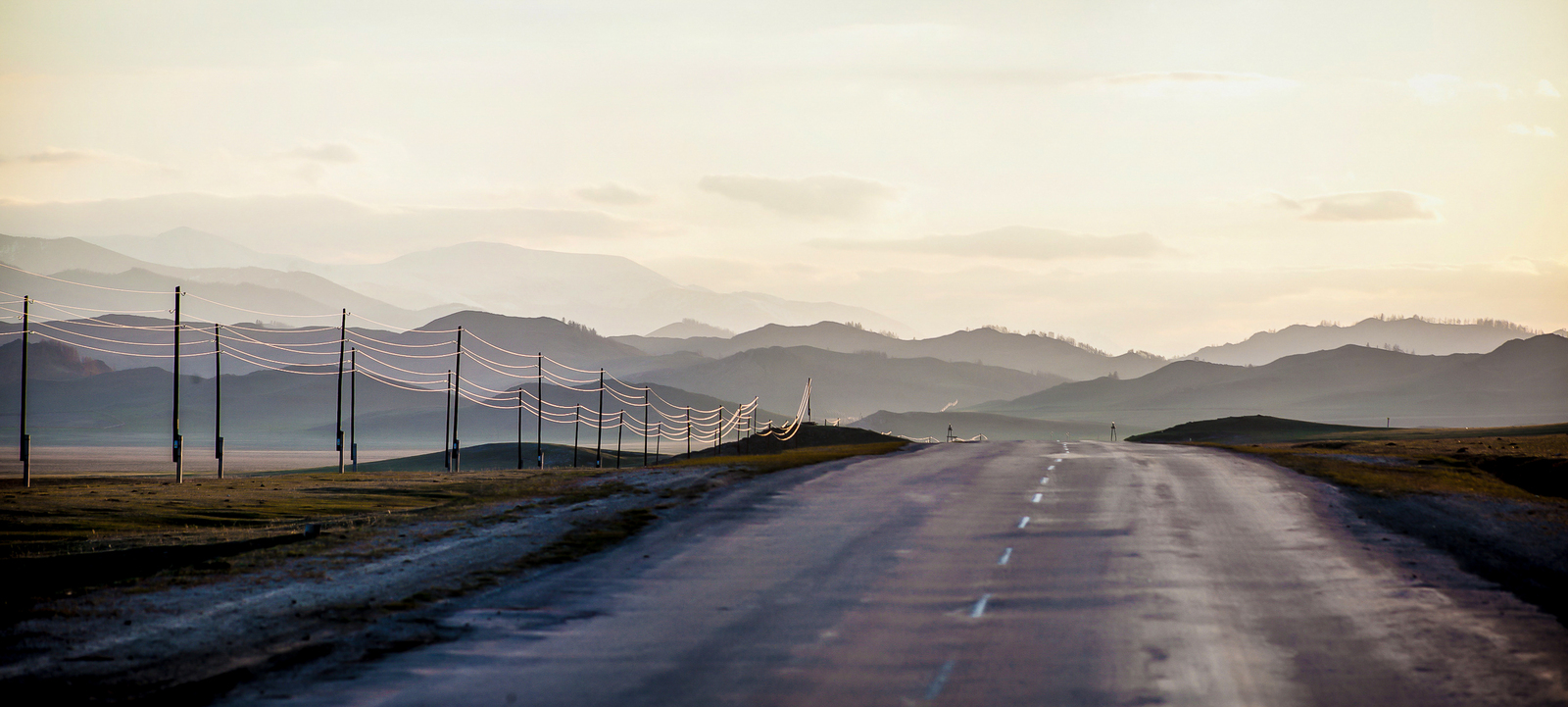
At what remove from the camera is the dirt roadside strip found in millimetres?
11852

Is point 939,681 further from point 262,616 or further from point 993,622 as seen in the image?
point 262,616

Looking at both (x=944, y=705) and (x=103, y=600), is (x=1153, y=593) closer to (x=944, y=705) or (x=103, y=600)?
(x=944, y=705)

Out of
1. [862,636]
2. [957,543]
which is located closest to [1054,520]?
[957,543]

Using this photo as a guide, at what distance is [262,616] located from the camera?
15.0m

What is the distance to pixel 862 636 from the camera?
13.9m

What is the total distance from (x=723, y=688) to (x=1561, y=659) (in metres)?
8.99

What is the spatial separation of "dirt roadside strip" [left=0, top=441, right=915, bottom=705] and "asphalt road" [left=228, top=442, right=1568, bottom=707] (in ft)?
2.89

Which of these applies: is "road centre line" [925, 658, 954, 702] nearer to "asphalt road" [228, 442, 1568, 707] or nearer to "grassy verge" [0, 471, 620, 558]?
"asphalt road" [228, 442, 1568, 707]

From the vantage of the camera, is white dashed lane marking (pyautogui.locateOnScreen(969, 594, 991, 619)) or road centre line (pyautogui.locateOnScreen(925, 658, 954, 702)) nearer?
road centre line (pyautogui.locateOnScreen(925, 658, 954, 702))

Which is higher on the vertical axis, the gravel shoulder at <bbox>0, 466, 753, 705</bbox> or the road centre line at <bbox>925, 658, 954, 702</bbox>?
the gravel shoulder at <bbox>0, 466, 753, 705</bbox>

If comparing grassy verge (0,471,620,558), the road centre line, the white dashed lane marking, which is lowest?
the road centre line

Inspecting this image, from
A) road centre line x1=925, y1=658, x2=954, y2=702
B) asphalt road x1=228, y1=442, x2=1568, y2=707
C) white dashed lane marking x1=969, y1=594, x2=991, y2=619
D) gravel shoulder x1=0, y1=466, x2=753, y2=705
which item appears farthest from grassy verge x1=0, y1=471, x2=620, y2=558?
road centre line x1=925, y1=658, x2=954, y2=702

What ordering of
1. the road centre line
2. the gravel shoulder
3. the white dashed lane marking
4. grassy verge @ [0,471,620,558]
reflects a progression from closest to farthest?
the road centre line → the gravel shoulder → the white dashed lane marking → grassy verge @ [0,471,620,558]

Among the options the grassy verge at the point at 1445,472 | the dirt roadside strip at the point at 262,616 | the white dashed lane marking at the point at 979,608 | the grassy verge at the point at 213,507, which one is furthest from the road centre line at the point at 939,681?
the grassy verge at the point at 1445,472
